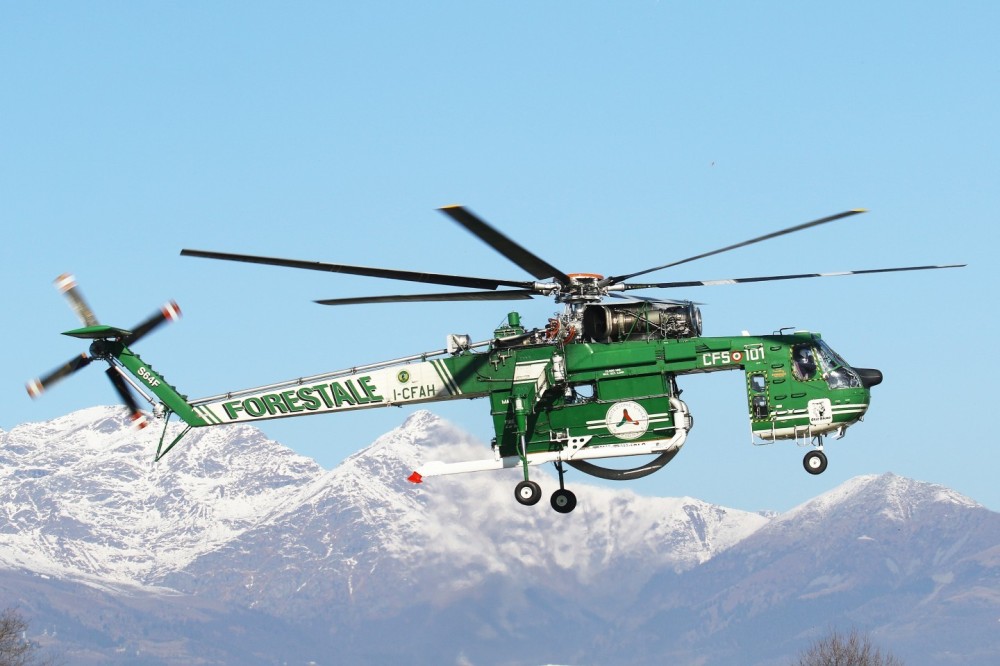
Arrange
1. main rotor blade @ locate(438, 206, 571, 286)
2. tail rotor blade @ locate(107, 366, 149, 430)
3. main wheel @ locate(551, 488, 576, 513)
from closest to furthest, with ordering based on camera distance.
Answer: main rotor blade @ locate(438, 206, 571, 286), main wheel @ locate(551, 488, 576, 513), tail rotor blade @ locate(107, 366, 149, 430)

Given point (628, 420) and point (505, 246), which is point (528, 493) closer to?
point (628, 420)

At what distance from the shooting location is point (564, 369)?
55188 mm

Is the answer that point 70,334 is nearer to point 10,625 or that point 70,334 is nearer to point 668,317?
point 668,317

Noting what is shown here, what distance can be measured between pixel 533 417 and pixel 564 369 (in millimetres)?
1935

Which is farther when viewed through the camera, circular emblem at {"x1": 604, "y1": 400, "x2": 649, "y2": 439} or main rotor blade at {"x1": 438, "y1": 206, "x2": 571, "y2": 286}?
circular emblem at {"x1": 604, "y1": 400, "x2": 649, "y2": 439}

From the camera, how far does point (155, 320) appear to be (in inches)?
2360

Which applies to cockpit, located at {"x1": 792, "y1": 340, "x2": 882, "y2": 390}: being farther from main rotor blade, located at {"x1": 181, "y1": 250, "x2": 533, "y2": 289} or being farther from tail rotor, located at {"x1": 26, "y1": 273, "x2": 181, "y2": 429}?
tail rotor, located at {"x1": 26, "y1": 273, "x2": 181, "y2": 429}

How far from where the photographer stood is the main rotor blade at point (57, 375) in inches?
2292

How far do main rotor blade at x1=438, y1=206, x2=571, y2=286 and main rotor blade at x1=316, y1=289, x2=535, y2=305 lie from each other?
124cm

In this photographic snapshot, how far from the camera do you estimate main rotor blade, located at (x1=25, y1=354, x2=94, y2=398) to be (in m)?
58.2

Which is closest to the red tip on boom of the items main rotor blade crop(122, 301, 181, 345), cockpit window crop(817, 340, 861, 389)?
main rotor blade crop(122, 301, 181, 345)

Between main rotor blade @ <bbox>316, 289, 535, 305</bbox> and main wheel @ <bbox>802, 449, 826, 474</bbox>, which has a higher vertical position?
main rotor blade @ <bbox>316, 289, 535, 305</bbox>

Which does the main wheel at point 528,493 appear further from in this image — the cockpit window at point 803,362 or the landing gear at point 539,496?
the cockpit window at point 803,362

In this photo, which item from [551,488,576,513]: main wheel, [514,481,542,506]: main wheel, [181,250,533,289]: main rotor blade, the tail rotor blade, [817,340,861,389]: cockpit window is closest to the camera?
[181,250,533,289]: main rotor blade
